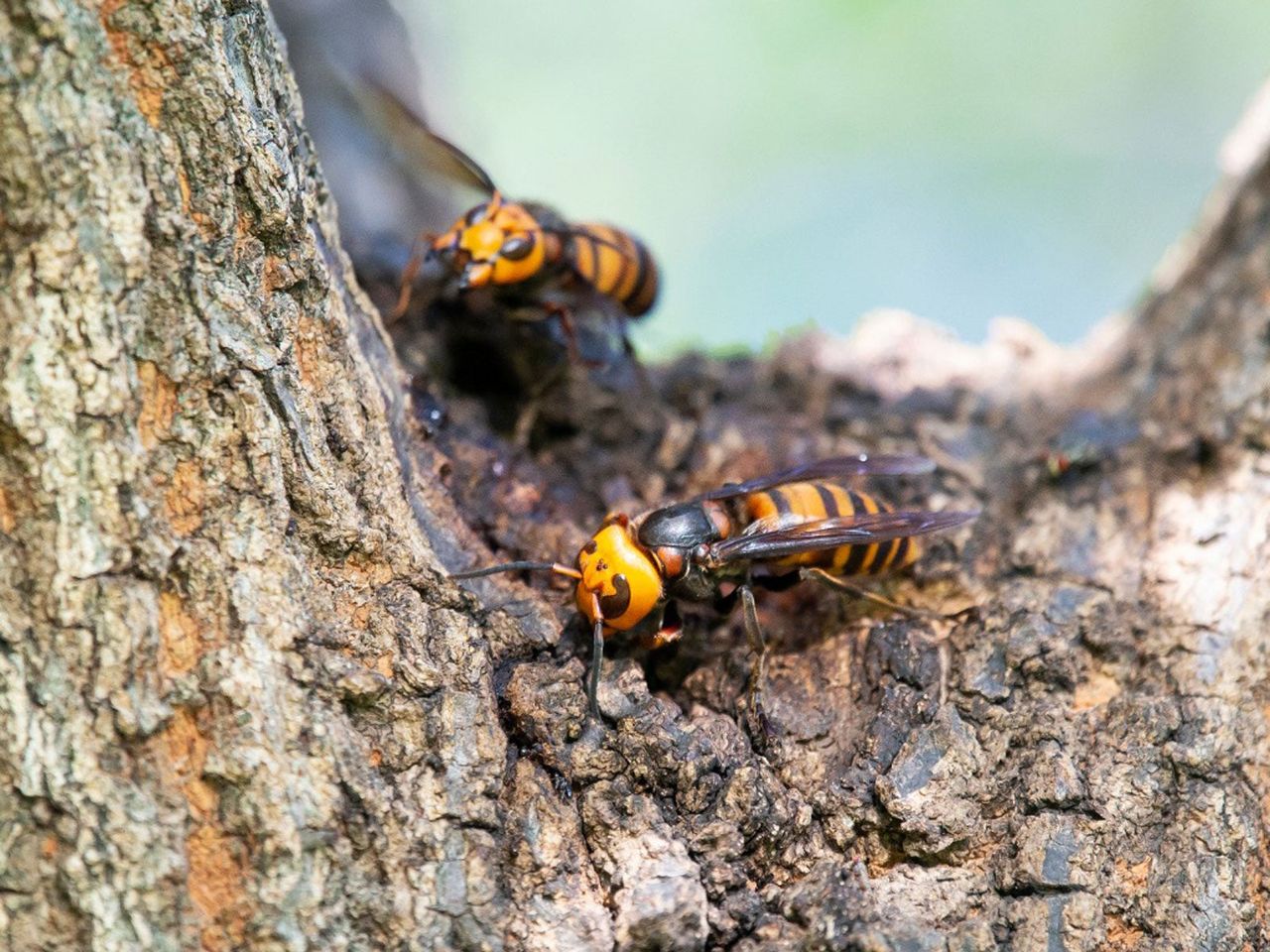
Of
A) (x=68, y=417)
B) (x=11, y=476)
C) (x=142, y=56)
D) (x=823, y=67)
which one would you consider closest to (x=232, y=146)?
(x=142, y=56)

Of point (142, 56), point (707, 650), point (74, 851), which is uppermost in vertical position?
point (142, 56)

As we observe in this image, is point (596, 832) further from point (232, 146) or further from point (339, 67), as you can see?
point (339, 67)

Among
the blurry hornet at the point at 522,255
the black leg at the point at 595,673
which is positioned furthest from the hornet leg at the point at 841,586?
the blurry hornet at the point at 522,255

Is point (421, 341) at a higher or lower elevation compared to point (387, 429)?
higher

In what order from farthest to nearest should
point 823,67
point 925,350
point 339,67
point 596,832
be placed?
point 823,67 < point 339,67 < point 925,350 < point 596,832

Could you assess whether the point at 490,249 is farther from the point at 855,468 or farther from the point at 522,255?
the point at 855,468

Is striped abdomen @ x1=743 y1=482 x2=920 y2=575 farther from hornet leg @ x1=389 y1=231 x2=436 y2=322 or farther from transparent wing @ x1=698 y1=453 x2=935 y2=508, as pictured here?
hornet leg @ x1=389 y1=231 x2=436 y2=322

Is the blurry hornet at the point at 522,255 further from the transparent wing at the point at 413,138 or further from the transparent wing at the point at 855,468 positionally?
the transparent wing at the point at 855,468

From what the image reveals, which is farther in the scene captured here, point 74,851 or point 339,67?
point 339,67
